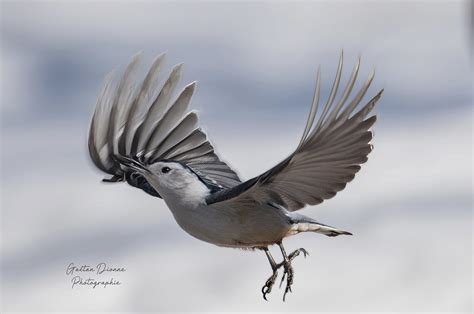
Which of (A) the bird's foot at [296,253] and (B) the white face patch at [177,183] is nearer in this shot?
(A) the bird's foot at [296,253]

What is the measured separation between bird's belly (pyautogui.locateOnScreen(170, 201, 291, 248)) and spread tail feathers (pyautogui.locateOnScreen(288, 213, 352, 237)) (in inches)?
2.5

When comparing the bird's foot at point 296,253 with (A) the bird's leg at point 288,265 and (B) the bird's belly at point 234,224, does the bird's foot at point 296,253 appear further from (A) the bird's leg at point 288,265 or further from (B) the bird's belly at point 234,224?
(B) the bird's belly at point 234,224

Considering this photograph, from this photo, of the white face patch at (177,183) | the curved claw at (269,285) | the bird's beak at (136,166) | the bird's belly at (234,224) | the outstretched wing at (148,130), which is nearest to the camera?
the curved claw at (269,285)

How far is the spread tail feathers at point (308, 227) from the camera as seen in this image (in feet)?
15.1

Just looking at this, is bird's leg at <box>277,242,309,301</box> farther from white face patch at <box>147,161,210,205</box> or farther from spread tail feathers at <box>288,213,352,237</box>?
white face patch at <box>147,161,210,205</box>

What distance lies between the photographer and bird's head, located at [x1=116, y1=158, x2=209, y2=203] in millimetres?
4539

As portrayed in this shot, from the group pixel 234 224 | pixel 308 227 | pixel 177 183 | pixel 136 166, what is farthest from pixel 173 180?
pixel 308 227

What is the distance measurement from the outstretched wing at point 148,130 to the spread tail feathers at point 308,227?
28.5 inches

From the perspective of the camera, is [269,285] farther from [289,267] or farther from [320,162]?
[320,162]

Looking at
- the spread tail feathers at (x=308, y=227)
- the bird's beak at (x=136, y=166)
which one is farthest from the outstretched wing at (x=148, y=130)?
the spread tail feathers at (x=308, y=227)

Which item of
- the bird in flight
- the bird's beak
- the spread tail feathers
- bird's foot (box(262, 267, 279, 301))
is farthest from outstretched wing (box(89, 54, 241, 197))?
bird's foot (box(262, 267, 279, 301))

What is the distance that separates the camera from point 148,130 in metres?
5.72

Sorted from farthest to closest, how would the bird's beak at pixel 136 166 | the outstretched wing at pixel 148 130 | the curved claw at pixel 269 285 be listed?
the outstretched wing at pixel 148 130
the bird's beak at pixel 136 166
the curved claw at pixel 269 285

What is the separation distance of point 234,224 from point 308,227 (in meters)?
0.50
